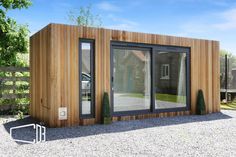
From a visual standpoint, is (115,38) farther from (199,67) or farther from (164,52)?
(199,67)

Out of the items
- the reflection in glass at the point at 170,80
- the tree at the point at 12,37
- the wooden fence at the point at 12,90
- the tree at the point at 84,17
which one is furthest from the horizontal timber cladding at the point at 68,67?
the tree at the point at 84,17

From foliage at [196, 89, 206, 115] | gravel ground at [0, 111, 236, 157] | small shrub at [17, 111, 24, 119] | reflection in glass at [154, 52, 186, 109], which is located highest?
reflection in glass at [154, 52, 186, 109]

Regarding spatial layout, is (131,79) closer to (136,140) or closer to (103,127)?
(103,127)

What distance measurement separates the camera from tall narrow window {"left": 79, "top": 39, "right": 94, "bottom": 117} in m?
7.06

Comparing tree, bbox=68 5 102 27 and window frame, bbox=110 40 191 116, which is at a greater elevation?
tree, bbox=68 5 102 27

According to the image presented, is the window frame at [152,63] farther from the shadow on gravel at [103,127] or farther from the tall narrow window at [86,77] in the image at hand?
the tall narrow window at [86,77]

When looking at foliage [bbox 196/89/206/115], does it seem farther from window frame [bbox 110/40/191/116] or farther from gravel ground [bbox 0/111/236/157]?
gravel ground [bbox 0/111/236/157]

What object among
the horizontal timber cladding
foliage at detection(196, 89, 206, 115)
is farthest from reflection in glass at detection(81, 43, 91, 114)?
foliage at detection(196, 89, 206, 115)

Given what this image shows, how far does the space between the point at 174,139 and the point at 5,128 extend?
4.17 m

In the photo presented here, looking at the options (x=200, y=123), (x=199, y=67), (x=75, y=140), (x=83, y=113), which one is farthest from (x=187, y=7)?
(x=75, y=140)

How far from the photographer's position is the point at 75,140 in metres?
5.39

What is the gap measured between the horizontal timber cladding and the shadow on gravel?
36cm

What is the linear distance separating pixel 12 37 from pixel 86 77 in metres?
5.76

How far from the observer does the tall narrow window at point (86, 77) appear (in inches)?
278
